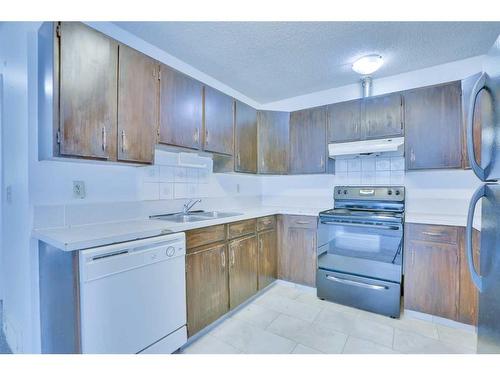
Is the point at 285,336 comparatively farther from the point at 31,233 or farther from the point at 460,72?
the point at 460,72

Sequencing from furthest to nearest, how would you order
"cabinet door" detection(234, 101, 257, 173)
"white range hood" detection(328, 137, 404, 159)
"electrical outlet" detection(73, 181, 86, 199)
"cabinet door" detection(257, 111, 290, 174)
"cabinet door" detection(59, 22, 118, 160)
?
"cabinet door" detection(257, 111, 290, 174)
"cabinet door" detection(234, 101, 257, 173)
"white range hood" detection(328, 137, 404, 159)
"electrical outlet" detection(73, 181, 86, 199)
"cabinet door" detection(59, 22, 118, 160)

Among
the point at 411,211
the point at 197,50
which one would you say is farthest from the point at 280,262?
the point at 197,50

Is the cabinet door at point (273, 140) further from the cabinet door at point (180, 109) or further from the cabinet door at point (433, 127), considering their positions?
the cabinet door at point (433, 127)

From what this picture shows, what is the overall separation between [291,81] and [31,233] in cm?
269

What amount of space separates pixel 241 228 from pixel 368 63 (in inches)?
77.1

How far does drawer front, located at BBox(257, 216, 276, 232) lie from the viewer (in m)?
2.59

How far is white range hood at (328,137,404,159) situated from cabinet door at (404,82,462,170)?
0.50ft

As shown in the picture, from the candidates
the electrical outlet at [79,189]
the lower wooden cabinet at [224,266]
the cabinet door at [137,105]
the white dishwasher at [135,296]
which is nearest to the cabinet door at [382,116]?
the lower wooden cabinet at [224,266]

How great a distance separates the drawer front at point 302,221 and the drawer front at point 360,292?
479 mm

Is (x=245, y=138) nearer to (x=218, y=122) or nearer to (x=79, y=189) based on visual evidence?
(x=218, y=122)

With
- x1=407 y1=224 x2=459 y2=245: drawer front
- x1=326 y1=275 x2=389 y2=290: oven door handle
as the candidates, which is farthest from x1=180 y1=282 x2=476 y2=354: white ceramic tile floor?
x1=407 y1=224 x2=459 y2=245: drawer front

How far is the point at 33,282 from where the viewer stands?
1.45 meters

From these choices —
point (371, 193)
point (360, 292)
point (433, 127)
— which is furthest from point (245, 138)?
point (360, 292)

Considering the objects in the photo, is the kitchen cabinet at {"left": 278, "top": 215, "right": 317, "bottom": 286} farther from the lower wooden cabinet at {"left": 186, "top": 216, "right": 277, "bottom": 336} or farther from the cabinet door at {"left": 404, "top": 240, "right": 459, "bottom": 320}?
the cabinet door at {"left": 404, "top": 240, "right": 459, "bottom": 320}
